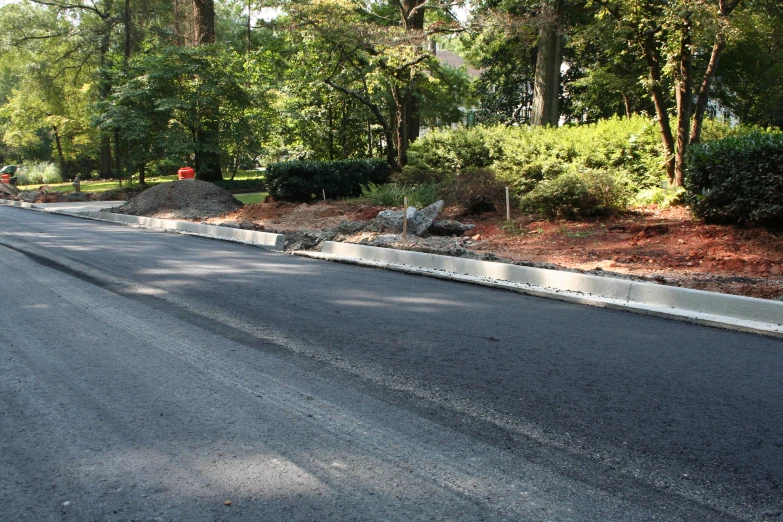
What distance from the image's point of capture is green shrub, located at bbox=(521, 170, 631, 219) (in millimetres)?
14039

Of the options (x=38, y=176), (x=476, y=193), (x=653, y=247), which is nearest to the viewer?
(x=653, y=247)

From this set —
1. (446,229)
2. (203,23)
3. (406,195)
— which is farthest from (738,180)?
(203,23)

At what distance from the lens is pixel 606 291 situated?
26.5 ft

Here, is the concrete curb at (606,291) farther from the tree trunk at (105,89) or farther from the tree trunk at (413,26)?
the tree trunk at (105,89)

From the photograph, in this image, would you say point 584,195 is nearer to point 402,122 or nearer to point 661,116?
point 661,116

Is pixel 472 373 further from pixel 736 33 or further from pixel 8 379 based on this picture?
pixel 736 33

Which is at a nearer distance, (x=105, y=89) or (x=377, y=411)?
(x=377, y=411)

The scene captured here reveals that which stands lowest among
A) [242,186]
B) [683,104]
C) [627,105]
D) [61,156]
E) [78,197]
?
[78,197]

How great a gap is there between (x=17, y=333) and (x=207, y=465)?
3696mm

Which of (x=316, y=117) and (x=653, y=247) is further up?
(x=316, y=117)

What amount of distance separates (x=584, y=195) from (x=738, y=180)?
3.28 metres

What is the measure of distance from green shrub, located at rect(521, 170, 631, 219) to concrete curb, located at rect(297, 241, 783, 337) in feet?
16.0

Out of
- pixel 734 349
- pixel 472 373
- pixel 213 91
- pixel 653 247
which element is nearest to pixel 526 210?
pixel 653 247

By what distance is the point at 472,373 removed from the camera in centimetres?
504
